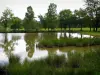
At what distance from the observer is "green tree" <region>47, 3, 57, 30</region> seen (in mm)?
61941

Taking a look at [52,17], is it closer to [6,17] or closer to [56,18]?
[56,18]

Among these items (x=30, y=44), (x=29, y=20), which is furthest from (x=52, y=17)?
(x=30, y=44)

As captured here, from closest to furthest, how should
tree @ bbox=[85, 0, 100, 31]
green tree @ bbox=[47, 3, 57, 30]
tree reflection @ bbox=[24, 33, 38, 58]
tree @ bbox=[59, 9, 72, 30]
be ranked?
tree reflection @ bbox=[24, 33, 38, 58] < tree @ bbox=[85, 0, 100, 31] < green tree @ bbox=[47, 3, 57, 30] < tree @ bbox=[59, 9, 72, 30]

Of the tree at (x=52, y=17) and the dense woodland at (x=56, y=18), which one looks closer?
the dense woodland at (x=56, y=18)

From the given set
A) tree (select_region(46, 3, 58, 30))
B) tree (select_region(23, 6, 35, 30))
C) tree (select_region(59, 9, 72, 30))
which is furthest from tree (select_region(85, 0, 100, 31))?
tree (select_region(59, 9, 72, 30))

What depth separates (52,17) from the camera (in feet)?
209

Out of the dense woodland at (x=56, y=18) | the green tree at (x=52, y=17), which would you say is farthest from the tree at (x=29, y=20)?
the green tree at (x=52, y=17)

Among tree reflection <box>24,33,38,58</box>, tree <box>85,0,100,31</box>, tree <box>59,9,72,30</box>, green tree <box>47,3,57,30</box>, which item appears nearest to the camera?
tree reflection <box>24,33,38,58</box>

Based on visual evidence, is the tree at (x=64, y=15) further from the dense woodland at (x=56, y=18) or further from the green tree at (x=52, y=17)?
the green tree at (x=52, y=17)

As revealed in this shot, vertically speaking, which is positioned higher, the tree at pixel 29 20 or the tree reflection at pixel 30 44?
the tree at pixel 29 20

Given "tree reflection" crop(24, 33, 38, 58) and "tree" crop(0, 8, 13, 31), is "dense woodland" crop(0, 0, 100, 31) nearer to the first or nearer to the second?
"tree" crop(0, 8, 13, 31)

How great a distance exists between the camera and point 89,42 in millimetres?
19328

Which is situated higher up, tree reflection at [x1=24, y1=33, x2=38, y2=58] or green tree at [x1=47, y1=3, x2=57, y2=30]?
green tree at [x1=47, y1=3, x2=57, y2=30]

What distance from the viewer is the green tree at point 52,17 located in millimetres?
61941
